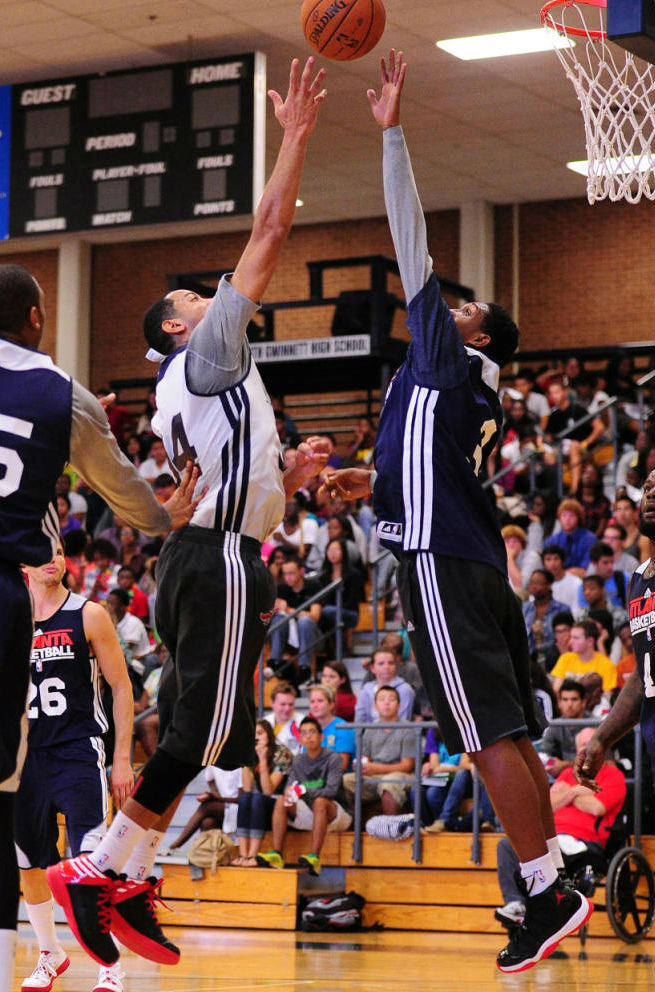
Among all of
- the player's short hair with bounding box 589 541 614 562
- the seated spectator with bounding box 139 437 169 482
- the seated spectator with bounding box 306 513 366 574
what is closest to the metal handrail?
the seated spectator with bounding box 306 513 366 574

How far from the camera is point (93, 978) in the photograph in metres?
7.97

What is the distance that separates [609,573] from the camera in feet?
45.3

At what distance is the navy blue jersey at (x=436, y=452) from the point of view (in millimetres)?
5203

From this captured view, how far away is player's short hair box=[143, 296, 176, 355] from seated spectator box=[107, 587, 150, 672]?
337 inches

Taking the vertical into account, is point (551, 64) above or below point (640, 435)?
above

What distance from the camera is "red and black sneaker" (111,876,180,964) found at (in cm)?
508

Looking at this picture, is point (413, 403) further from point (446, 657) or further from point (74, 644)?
point (74, 644)

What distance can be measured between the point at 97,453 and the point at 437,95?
1265 centimetres

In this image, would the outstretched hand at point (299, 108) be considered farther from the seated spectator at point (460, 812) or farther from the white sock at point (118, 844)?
the seated spectator at point (460, 812)

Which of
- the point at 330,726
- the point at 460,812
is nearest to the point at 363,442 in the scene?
the point at 330,726

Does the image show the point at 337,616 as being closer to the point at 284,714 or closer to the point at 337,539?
the point at 337,539

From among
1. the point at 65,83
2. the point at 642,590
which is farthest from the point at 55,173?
the point at 642,590

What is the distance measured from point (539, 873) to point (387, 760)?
6.98 m

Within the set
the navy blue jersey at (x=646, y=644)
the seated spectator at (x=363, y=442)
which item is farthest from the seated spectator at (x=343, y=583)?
the navy blue jersey at (x=646, y=644)
